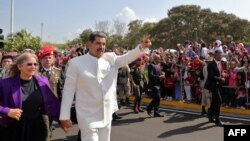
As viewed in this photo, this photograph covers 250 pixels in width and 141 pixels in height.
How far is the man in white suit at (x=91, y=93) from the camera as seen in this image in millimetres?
4539

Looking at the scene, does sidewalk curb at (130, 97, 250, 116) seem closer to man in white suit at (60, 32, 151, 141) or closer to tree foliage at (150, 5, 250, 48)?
man in white suit at (60, 32, 151, 141)

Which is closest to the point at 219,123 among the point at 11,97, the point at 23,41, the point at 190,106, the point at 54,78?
the point at 190,106

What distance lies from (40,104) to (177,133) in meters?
5.14

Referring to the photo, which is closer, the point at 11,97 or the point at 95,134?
the point at 11,97

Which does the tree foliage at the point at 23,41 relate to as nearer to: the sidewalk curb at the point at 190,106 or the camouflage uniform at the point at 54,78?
the sidewalk curb at the point at 190,106

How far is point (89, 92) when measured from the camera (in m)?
4.59

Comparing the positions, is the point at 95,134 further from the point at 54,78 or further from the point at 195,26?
the point at 195,26

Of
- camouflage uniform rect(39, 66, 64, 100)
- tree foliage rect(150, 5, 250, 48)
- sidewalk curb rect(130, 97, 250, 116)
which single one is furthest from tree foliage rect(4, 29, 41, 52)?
camouflage uniform rect(39, 66, 64, 100)

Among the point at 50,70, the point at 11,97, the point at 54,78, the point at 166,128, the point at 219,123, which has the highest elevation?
the point at 50,70

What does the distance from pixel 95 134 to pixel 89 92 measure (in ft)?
1.63

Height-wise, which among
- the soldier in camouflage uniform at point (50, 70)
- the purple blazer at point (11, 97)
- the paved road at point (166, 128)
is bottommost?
the paved road at point (166, 128)

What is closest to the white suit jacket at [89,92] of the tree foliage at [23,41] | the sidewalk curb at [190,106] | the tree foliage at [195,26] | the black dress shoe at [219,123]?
the black dress shoe at [219,123]

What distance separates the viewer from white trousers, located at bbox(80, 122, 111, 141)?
452 centimetres

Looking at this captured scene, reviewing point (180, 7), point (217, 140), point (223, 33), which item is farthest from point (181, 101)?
point (180, 7)
